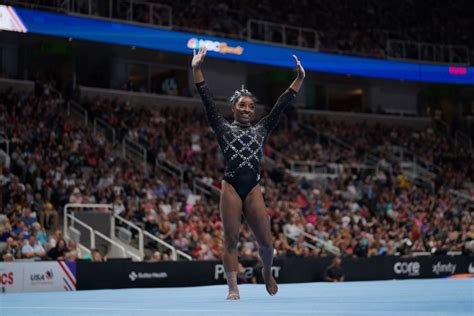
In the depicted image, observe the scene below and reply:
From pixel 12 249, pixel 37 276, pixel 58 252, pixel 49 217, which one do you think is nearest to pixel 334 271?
pixel 58 252

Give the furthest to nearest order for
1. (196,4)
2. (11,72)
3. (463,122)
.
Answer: (463,122)
(196,4)
(11,72)

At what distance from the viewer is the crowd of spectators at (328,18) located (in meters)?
26.9

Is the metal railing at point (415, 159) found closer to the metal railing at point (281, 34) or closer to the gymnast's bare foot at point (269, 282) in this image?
the metal railing at point (281, 34)

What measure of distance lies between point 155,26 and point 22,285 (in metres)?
13.8

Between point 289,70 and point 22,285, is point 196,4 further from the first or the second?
point 22,285

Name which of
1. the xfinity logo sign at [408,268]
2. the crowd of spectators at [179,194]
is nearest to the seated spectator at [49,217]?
the crowd of spectators at [179,194]

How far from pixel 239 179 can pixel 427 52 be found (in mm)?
28154

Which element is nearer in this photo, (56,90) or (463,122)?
(56,90)

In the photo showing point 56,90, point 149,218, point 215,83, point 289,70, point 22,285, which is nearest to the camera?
point 22,285

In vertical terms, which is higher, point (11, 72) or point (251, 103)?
point (11, 72)

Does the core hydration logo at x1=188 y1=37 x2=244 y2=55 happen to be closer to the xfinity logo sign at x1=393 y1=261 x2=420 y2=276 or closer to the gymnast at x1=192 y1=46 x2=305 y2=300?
the xfinity logo sign at x1=393 y1=261 x2=420 y2=276

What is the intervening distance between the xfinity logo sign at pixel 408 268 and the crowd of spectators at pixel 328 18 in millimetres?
11879

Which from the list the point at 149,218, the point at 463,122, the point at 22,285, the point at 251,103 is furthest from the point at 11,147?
the point at 463,122

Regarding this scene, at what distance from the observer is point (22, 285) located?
1442 cm
